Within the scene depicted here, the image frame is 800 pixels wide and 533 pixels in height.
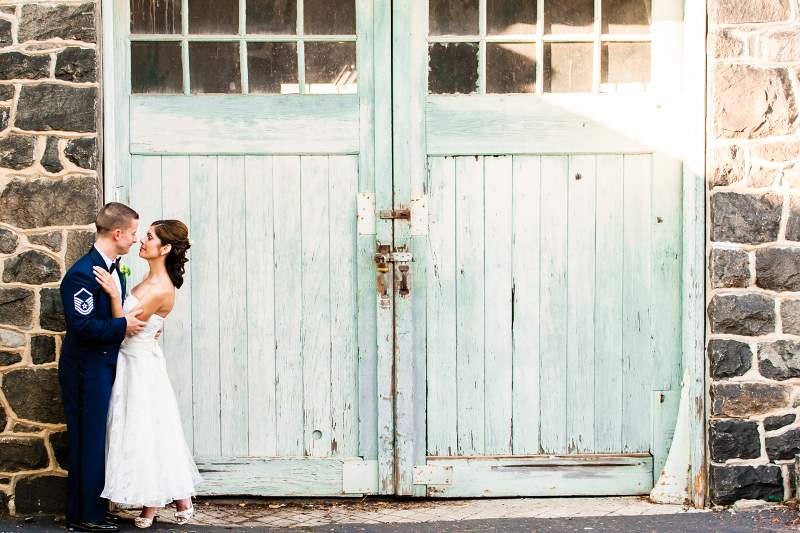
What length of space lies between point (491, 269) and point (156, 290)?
1.63m

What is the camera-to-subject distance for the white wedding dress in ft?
15.4

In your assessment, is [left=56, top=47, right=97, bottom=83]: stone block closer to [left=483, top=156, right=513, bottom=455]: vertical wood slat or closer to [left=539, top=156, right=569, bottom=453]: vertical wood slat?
[left=483, top=156, right=513, bottom=455]: vertical wood slat

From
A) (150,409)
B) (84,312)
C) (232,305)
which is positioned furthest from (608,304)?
(84,312)

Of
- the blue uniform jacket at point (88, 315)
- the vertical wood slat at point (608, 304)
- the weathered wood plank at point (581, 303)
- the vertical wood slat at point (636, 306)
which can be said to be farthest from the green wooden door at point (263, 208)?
the vertical wood slat at point (636, 306)

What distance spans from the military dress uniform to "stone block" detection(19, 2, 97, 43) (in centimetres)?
106

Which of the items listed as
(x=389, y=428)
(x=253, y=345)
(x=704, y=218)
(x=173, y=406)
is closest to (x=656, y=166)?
(x=704, y=218)

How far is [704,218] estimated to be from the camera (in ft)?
16.8

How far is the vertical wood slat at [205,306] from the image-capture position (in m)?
5.20

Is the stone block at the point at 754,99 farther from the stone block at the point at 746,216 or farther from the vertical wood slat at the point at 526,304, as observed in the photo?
the vertical wood slat at the point at 526,304

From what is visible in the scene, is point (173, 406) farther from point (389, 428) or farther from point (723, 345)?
point (723, 345)

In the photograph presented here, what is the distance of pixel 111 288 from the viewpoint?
4.67 meters

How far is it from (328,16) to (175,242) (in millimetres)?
1367

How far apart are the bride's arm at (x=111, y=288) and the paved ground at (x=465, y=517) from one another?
1019 millimetres

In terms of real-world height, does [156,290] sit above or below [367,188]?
below
